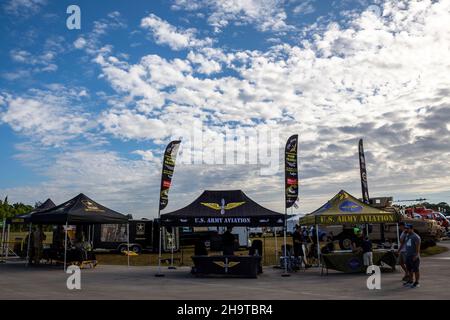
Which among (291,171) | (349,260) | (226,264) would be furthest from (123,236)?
(349,260)

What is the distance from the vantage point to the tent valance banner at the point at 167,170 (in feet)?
58.7

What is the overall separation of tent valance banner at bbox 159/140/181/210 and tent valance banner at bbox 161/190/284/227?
1.38m

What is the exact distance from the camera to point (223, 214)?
1625cm

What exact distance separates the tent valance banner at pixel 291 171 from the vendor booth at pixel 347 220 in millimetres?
1380

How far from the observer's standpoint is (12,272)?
17.4 m

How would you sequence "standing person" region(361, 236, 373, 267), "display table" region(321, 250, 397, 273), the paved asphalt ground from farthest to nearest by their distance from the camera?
"display table" region(321, 250, 397, 273) → "standing person" region(361, 236, 373, 267) → the paved asphalt ground

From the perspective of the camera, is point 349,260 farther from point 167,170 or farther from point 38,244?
point 38,244

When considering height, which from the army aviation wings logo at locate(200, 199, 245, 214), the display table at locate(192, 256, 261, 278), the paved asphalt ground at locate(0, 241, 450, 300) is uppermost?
the army aviation wings logo at locate(200, 199, 245, 214)

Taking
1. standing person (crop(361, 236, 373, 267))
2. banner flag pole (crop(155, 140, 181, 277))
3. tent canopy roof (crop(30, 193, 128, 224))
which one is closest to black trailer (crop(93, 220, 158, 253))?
tent canopy roof (crop(30, 193, 128, 224))

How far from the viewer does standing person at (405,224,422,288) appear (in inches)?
481

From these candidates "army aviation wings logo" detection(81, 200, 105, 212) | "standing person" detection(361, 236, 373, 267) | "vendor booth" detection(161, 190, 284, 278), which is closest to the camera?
"vendor booth" detection(161, 190, 284, 278)

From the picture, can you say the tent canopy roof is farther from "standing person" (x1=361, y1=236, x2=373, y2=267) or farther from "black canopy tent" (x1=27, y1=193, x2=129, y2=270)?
"standing person" (x1=361, y1=236, x2=373, y2=267)
